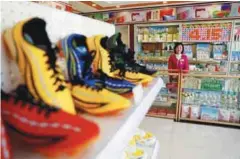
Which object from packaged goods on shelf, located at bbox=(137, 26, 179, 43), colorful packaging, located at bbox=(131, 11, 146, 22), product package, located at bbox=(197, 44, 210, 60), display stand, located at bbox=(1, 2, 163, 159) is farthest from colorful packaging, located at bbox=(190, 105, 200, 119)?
display stand, located at bbox=(1, 2, 163, 159)

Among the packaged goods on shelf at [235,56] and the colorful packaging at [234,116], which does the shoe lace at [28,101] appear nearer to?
the colorful packaging at [234,116]

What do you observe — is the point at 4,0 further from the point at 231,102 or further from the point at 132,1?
the point at 132,1

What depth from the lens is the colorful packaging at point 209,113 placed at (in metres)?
2.94

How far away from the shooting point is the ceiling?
13.1 ft

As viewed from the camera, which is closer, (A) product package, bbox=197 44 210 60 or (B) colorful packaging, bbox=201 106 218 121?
(B) colorful packaging, bbox=201 106 218 121

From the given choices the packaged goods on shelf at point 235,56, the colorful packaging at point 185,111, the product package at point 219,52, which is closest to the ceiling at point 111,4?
the product package at point 219,52

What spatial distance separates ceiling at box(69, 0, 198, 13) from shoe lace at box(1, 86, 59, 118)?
3.86 meters

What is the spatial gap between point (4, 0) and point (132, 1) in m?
3.73

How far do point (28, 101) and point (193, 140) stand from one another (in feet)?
7.90

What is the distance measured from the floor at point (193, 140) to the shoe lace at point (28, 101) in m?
1.90

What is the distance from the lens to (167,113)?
3.21 m

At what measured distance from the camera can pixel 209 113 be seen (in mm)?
2969

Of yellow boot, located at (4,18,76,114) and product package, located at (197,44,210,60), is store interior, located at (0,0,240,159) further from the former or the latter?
product package, located at (197,44,210,60)

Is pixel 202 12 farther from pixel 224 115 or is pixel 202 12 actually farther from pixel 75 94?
pixel 75 94
